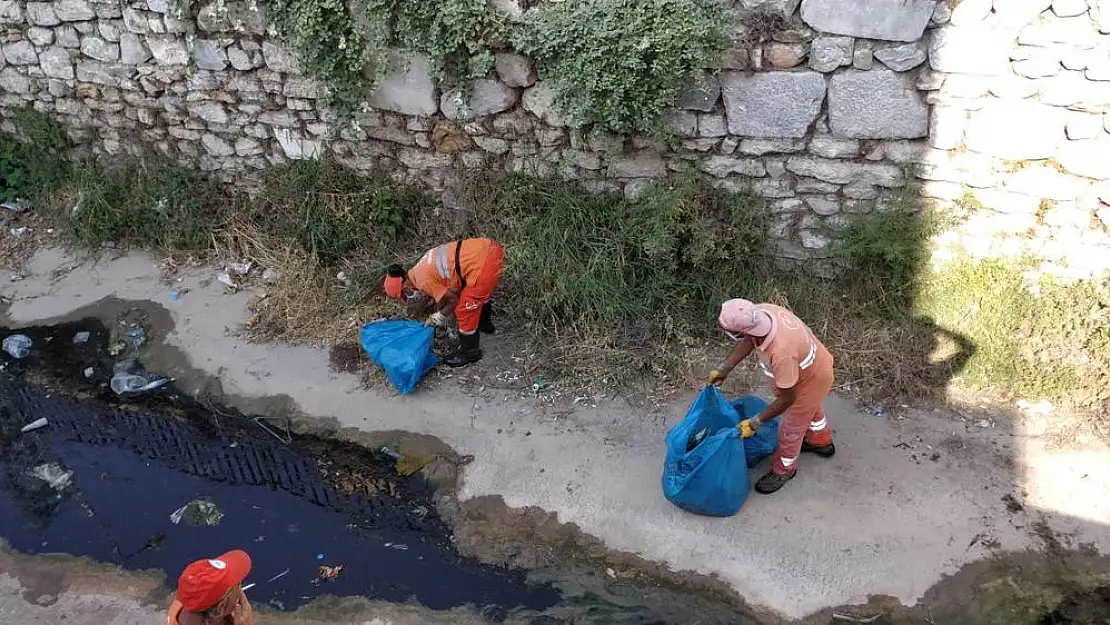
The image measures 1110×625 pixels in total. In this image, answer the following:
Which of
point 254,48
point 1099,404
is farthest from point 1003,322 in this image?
point 254,48

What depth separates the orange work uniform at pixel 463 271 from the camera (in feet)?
15.2

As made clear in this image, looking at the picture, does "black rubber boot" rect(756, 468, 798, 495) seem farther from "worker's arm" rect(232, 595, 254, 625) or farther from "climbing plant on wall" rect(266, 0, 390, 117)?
"climbing plant on wall" rect(266, 0, 390, 117)

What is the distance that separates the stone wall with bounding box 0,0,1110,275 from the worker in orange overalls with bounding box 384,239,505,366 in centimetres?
98

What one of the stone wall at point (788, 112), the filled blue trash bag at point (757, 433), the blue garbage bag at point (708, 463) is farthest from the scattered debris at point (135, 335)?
the filled blue trash bag at point (757, 433)

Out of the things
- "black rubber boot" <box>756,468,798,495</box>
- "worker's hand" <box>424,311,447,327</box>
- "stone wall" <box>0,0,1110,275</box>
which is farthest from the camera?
"worker's hand" <box>424,311,447,327</box>

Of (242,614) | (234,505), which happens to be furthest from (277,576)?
(242,614)

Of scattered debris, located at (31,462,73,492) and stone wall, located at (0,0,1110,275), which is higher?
stone wall, located at (0,0,1110,275)

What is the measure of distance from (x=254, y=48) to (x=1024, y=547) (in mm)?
5552

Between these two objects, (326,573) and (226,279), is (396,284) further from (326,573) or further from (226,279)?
(226,279)

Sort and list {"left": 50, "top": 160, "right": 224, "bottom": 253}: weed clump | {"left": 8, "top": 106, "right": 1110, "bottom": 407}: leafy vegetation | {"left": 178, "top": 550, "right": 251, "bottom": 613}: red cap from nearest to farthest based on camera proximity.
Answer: {"left": 178, "top": 550, "right": 251, "bottom": 613}: red cap → {"left": 8, "top": 106, "right": 1110, "bottom": 407}: leafy vegetation → {"left": 50, "top": 160, "right": 224, "bottom": 253}: weed clump

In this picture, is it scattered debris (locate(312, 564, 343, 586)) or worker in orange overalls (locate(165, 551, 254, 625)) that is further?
scattered debris (locate(312, 564, 343, 586))

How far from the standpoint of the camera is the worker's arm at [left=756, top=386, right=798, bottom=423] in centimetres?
364

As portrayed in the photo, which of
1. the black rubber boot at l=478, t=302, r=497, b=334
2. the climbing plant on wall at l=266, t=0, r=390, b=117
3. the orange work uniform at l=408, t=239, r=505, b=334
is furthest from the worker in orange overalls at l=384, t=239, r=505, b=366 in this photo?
the climbing plant on wall at l=266, t=0, r=390, b=117

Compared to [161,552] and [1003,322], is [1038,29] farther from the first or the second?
[161,552]
